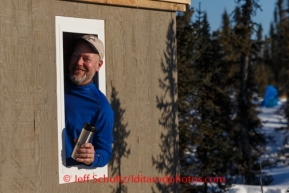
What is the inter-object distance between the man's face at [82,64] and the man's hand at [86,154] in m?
0.69

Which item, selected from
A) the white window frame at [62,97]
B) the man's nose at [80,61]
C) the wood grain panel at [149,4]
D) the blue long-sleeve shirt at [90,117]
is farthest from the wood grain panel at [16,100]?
the wood grain panel at [149,4]

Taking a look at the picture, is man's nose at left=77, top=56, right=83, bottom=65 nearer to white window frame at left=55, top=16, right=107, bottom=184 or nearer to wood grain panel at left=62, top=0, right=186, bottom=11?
white window frame at left=55, top=16, right=107, bottom=184

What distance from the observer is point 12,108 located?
19.7 feet

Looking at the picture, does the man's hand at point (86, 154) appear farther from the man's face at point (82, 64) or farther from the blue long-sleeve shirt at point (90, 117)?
the man's face at point (82, 64)

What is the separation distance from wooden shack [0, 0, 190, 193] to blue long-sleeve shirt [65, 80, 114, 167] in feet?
0.41

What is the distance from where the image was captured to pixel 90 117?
661 centimetres

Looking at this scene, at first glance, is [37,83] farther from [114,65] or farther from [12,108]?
[114,65]

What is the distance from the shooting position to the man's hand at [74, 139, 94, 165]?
645cm

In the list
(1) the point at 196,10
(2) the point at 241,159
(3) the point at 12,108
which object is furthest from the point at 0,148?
(2) the point at 241,159

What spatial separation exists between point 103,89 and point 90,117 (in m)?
0.40

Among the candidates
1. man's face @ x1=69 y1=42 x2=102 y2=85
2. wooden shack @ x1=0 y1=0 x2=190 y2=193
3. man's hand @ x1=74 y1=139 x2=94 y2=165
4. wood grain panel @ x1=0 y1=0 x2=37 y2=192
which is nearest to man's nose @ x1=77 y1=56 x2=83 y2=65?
man's face @ x1=69 y1=42 x2=102 y2=85

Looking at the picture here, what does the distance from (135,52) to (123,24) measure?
1.22 ft


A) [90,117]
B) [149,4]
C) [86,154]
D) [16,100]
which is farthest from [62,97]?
[149,4]

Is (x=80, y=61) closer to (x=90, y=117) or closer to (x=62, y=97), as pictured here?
(x=62, y=97)
